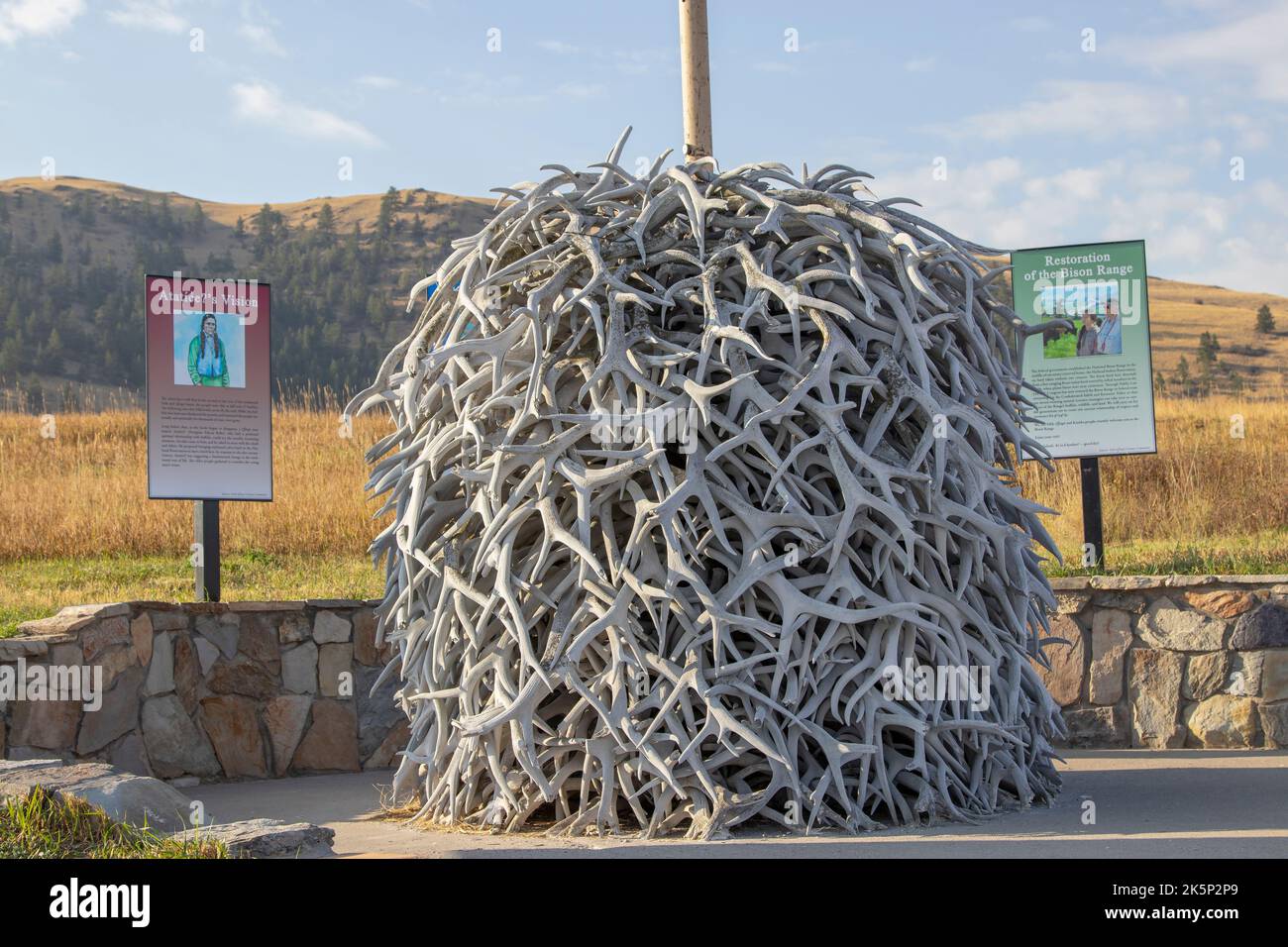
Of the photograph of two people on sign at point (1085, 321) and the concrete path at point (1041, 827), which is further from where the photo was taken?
the photograph of two people on sign at point (1085, 321)

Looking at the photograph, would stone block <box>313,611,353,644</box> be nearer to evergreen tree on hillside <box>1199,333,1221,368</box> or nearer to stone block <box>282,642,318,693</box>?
stone block <box>282,642,318,693</box>

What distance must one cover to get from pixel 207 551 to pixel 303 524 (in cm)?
315

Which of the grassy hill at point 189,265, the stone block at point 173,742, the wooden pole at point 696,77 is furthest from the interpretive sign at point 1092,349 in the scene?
the grassy hill at point 189,265

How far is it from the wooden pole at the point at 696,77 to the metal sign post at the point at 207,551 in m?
4.18

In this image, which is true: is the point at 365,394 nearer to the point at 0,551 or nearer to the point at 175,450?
the point at 175,450

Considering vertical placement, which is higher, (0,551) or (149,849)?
(0,551)

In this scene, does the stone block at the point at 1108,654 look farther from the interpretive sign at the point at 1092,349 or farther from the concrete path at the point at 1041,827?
the interpretive sign at the point at 1092,349

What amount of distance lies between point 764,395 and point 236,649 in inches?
176

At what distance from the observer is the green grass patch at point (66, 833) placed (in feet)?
15.4

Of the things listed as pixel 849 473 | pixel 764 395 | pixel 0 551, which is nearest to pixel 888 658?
pixel 849 473

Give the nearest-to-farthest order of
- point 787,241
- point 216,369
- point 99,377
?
point 787,241 < point 216,369 < point 99,377

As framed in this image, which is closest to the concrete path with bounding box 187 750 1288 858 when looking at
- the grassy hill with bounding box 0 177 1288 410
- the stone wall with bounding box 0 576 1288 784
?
the stone wall with bounding box 0 576 1288 784

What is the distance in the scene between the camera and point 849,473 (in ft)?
17.6

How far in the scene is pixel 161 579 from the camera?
10.2 meters
